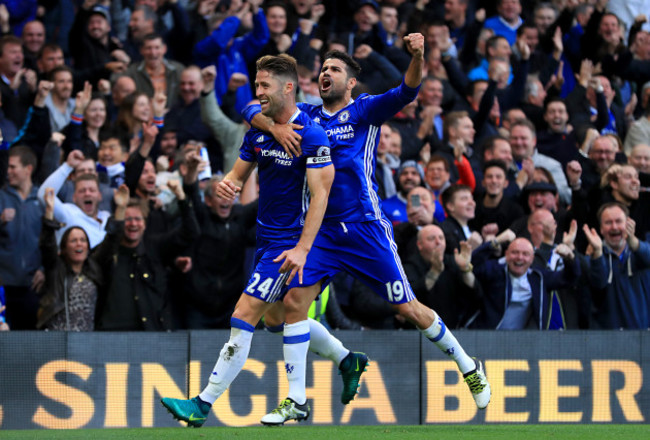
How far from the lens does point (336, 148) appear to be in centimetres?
770

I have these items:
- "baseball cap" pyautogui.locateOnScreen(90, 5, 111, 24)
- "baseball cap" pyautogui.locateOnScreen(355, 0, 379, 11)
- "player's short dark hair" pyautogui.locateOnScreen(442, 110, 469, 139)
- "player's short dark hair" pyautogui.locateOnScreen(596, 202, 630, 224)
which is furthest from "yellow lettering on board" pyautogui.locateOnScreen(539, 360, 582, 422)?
"baseball cap" pyautogui.locateOnScreen(90, 5, 111, 24)

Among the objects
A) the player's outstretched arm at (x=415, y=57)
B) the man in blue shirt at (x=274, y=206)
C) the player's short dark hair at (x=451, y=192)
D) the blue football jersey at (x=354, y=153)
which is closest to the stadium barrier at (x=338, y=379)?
the player's short dark hair at (x=451, y=192)

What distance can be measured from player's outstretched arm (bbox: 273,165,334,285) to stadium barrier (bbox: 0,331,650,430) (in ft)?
9.37

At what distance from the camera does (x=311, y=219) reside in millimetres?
7109

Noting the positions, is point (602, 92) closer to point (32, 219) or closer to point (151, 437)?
point (32, 219)

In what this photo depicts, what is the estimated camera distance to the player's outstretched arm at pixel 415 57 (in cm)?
727

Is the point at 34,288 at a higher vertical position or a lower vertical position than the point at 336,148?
lower

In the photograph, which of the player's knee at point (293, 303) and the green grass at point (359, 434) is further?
the player's knee at point (293, 303)

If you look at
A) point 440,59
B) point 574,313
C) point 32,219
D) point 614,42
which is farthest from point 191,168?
point 614,42

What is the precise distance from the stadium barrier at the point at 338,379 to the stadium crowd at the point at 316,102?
2.31 feet

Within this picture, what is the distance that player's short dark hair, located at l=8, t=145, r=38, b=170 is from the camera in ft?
35.6

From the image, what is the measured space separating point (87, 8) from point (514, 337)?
7.53 meters

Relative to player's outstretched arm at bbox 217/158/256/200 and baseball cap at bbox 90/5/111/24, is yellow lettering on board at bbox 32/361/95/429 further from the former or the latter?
baseball cap at bbox 90/5/111/24

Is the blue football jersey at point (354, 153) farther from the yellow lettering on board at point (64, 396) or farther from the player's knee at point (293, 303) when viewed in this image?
the yellow lettering on board at point (64, 396)
